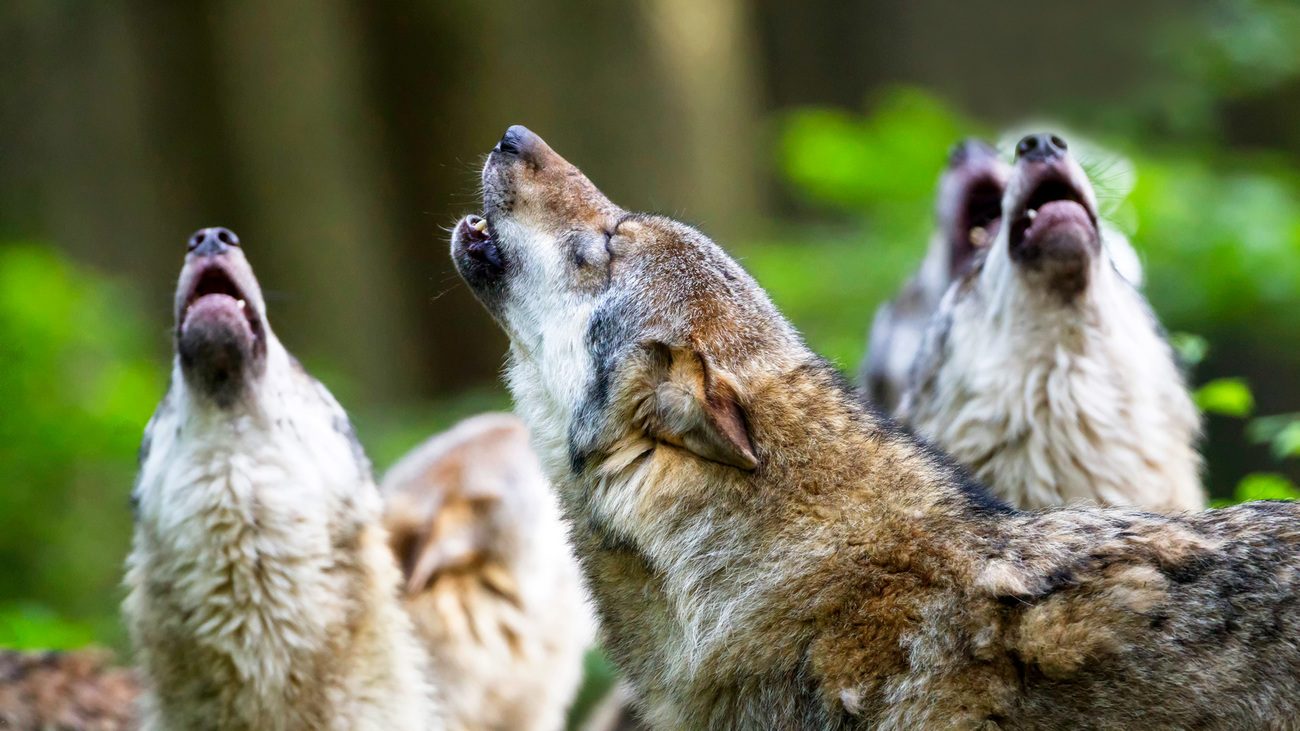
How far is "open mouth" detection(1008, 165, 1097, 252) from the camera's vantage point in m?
4.28

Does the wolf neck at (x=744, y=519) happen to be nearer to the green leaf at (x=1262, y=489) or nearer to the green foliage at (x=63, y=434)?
the green leaf at (x=1262, y=489)

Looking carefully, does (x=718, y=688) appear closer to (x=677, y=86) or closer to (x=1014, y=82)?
(x=677, y=86)

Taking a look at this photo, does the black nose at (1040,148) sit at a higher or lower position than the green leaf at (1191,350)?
higher

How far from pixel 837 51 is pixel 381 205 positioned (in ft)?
30.2

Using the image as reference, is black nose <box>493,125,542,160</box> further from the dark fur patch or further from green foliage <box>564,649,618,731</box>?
green foliage <box>564,649,618,731</box>

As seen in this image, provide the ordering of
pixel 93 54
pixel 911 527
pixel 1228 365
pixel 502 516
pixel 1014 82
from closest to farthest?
pixel 911 527 < pixel 502 516 < pixel 1228 365 < pixel 93 54 < pixel 1014 82

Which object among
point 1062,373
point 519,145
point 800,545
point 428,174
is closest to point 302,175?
point 428,174

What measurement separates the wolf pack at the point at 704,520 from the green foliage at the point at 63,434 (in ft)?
10.5

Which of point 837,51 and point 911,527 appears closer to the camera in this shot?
point 911,527

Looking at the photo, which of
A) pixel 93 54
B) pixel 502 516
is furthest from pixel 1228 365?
pixel 93 54

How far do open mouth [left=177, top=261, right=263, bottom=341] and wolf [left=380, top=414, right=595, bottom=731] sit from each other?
1.16m

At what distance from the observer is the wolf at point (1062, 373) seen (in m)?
4.34

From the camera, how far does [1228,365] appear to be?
11047 mm

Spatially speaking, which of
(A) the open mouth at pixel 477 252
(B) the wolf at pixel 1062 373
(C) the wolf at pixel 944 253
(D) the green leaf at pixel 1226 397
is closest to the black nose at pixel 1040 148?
(B) the wolf at pixel 1062 373
